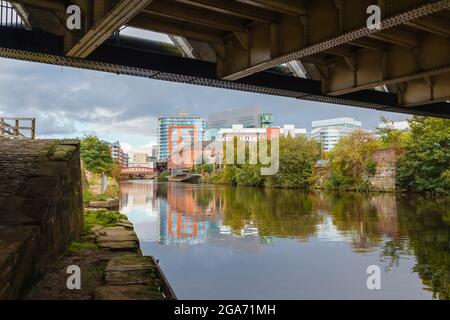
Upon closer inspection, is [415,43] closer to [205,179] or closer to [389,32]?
[389,32]

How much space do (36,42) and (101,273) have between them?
4.78 meters

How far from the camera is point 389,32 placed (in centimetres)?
927

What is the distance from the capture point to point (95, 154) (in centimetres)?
4384

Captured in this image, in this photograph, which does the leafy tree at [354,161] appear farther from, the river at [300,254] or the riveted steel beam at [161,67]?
the riveted steel beam at [161,67]

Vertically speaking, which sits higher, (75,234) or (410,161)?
(410,161)

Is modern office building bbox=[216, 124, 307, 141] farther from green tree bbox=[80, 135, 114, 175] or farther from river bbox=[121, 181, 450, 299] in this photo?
river bbox=[121, 181, 450, 299]

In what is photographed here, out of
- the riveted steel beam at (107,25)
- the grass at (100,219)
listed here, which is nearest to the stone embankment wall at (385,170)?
the grass at (100,219)

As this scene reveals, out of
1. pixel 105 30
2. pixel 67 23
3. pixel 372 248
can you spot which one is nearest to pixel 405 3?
pixel 105 30

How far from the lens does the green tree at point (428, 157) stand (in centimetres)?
3731

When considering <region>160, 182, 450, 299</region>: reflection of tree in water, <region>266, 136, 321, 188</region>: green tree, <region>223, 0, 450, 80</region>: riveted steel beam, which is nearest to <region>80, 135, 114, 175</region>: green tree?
<region>160, 182, 450, 299</region>: reflection of tree in water

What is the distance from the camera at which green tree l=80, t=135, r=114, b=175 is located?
4260cm

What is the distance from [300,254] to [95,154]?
34.1 metres

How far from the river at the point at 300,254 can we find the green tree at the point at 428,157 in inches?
632

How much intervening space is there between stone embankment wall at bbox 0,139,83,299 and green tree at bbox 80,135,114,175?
33832 millimetres
